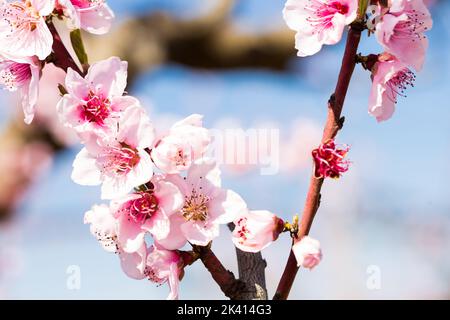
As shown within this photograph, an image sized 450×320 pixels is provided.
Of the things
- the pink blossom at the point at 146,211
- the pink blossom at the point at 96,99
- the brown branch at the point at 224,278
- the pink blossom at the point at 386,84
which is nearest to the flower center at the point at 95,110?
the pink blossom at the point at 96,99

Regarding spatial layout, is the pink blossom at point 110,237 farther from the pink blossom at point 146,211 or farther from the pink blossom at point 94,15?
the pink blossom at point 94,15

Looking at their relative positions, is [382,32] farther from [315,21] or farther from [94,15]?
[94,15]

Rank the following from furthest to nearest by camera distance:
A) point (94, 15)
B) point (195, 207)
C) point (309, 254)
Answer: point (94, 15), point (195, 207), point (309, 254)

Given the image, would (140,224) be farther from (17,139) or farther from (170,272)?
(17,139)

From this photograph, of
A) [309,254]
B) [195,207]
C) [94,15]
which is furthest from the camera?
[94,15]

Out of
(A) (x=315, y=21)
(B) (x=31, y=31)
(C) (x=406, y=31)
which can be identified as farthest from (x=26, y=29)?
(C) (x=406, y=31)

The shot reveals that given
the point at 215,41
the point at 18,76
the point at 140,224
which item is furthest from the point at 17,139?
the point at 140,224
